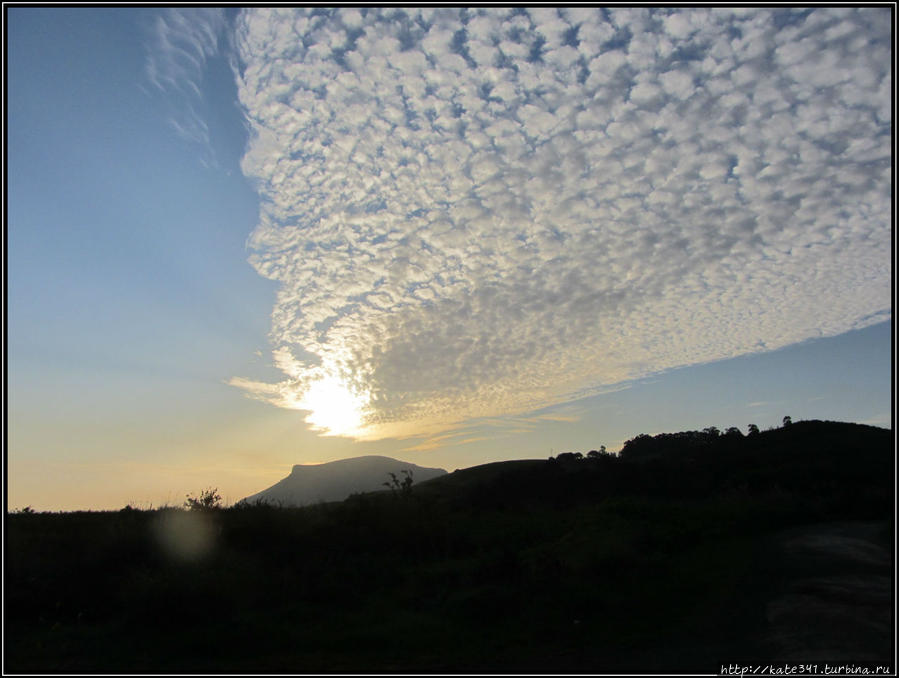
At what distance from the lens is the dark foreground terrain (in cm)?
889

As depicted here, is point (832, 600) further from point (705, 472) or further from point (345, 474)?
point (345, 474)

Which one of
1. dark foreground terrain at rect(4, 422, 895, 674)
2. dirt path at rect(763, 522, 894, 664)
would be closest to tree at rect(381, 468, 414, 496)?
dark foreground terrain at rect(4, 422, 895, 674)

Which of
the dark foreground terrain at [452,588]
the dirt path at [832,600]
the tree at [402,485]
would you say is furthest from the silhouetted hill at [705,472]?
the dirt path at [832,600]

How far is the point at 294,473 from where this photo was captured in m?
161

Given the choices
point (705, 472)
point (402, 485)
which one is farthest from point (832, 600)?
point (705, 472)

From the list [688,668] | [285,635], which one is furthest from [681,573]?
[285,635]

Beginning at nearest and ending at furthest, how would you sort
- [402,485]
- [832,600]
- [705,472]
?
[832,600], [402,485], [705,472]

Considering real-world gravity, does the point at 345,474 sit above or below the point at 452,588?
above

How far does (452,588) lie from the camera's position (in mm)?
13039

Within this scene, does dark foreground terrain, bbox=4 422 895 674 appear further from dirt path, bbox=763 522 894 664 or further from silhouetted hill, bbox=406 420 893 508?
silhouetted hill, bbox=406 420 893 508

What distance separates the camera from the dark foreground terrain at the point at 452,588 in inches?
350

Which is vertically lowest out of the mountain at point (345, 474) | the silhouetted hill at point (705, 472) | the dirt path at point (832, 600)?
the dirt path at point (832, 600)

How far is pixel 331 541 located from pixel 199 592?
19.9 feet

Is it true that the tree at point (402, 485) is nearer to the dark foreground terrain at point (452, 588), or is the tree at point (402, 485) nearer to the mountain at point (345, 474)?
the dark foreground terrain at point (452, 588)
